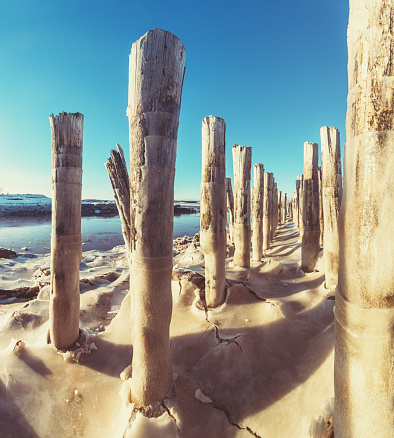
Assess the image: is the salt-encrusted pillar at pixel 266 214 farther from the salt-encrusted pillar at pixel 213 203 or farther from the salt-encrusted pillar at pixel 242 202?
the salt-encrusted pillar at pixel 213 203

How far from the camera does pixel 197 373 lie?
4.00 m

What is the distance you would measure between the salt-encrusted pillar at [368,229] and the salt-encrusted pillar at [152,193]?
1.93 m

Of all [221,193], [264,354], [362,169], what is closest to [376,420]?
[362,169]

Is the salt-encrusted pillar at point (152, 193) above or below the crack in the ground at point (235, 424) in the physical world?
above

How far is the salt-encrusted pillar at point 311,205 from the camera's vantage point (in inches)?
315

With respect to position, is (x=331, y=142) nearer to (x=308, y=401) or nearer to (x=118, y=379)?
(x=308, y=401)

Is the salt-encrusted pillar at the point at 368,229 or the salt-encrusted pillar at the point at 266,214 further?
the salt-encrusted pillar at the point at 266,214

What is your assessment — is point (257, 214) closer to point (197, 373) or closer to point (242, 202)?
point (242, 202)

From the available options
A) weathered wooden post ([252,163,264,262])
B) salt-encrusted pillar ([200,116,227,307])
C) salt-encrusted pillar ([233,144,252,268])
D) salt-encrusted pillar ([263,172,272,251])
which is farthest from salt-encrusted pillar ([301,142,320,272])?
salt-encrusted pillar ([263,172,272,251])

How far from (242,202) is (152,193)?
588 cm

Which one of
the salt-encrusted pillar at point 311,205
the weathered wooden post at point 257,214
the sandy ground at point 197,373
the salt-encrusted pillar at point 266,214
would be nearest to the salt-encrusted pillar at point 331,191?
the sandy ground at point 197,373

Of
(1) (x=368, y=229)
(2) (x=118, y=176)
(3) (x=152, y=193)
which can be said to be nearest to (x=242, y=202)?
(2) (x=118, y=176)

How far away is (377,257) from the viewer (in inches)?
74.6

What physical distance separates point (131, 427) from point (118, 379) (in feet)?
3.59
